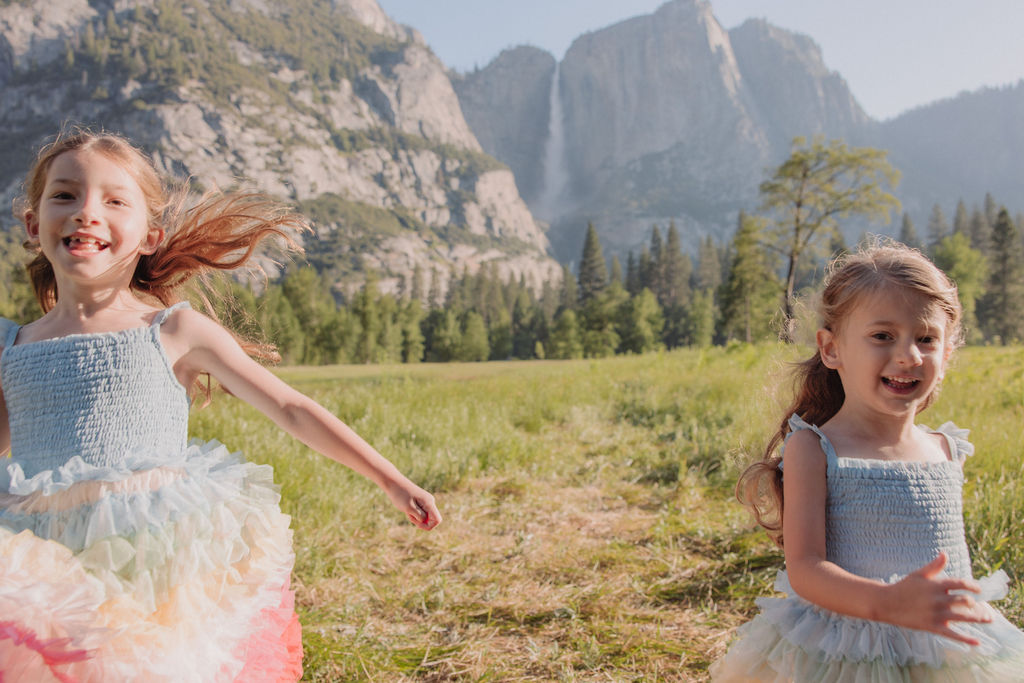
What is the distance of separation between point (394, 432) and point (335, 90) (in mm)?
203659

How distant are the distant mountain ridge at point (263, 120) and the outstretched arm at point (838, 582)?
12605 centimetres

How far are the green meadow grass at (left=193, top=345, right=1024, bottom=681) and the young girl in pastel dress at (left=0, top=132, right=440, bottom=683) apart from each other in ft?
4.02

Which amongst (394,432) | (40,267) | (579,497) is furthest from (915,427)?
(394,432)

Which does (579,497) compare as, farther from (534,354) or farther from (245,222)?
(534,354)

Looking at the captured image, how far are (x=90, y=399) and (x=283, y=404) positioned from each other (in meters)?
0.53

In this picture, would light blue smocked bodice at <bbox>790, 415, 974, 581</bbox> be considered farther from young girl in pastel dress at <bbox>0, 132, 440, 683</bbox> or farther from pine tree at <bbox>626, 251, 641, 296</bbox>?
pine tree at <bbox>626, 251, 641, 296</bbox>

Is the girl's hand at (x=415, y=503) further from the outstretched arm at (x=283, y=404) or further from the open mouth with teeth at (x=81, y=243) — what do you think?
the open mouth with teeth at (x=81, y=243)

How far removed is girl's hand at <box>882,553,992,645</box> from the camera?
123 cm

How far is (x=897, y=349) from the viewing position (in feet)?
5.33

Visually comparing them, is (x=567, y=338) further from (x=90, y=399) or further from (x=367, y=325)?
(x=90, y=399)

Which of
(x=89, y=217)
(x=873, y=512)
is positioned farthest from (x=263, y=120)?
(x=873, y=512)

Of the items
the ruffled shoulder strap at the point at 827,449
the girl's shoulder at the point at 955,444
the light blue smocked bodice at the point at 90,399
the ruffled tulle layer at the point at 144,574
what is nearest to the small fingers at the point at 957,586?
the ruffled shoulder strap at the point at 827,449

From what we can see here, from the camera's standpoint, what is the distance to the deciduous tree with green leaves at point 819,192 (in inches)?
1006

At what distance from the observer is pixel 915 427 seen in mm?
1890
